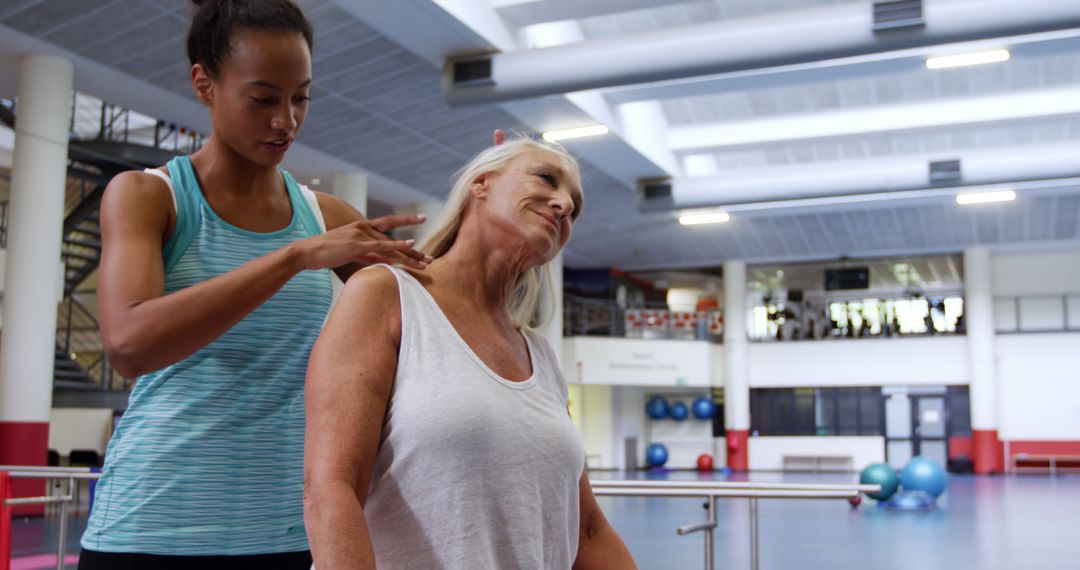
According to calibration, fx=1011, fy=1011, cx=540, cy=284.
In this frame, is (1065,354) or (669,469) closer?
(1065,354)

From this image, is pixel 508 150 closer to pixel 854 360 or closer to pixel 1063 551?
pixel 1063 551

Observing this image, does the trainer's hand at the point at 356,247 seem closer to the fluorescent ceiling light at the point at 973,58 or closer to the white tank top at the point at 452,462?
the white tank top at the point at 452,462

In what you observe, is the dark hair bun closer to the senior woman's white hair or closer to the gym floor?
the senior woman's white hair

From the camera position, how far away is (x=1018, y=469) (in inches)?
899

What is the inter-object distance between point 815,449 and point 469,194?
24.5 meters

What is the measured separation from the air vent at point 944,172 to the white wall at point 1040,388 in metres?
8.78

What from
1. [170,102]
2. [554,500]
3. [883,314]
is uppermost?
[170,102]

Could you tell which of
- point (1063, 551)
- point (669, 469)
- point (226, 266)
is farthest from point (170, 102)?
point (669, 469)

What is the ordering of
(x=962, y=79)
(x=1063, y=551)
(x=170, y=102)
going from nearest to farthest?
(x=1063, y=551), (x=170, y=102), (x=962, y=79)

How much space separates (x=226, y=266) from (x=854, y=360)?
24299 mm

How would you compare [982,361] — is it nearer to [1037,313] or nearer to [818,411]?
[1037,313]

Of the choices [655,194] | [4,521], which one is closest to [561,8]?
[655,194]

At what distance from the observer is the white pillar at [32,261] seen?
10.5 meters

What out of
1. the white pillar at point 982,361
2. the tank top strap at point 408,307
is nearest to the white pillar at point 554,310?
the tank top strap at point 408,307
